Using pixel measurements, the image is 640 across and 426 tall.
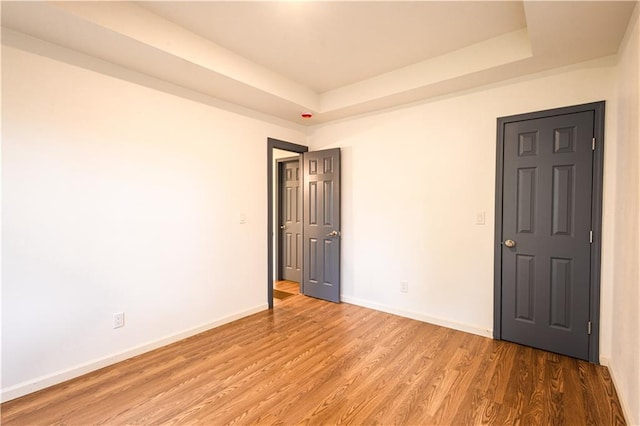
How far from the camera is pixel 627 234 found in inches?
78.0

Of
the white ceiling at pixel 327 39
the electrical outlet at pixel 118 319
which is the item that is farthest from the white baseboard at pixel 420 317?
the electrical outlet at pixel 118 319

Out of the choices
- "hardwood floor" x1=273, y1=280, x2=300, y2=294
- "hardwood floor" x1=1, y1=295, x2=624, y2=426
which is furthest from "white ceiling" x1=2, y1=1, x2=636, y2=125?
"hardwood floor" x1=273, y1=280, x2=300, y2=294

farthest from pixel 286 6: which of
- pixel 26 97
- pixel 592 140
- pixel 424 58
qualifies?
pixel 592 140

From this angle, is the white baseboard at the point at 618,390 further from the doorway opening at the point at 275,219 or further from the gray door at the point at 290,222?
the gray door at the point at 290,222

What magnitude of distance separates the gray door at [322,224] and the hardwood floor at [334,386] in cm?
118

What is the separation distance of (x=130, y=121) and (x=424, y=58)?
2713mm

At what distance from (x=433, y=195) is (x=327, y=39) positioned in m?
1.87

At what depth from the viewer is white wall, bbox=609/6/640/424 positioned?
1.75 metres

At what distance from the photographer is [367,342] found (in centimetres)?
292

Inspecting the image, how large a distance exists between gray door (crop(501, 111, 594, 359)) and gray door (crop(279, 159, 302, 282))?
296 cm

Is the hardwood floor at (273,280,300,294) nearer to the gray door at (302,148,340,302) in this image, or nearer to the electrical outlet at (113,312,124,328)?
the gray door at (302,148,340,302)

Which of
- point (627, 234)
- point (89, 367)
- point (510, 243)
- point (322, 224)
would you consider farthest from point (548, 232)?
point (89, 367)

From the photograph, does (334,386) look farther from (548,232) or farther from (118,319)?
(548,232)

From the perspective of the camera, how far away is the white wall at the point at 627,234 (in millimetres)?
1745
